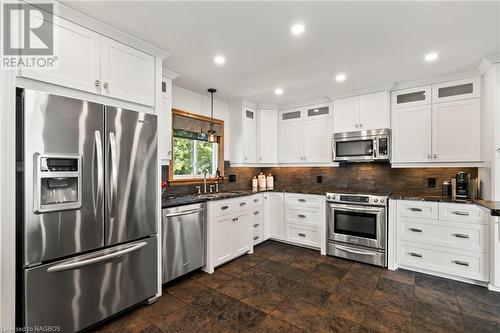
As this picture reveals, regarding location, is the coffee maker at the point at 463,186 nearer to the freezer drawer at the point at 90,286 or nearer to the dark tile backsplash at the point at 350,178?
the dark tile backsplash at the point at 350,178

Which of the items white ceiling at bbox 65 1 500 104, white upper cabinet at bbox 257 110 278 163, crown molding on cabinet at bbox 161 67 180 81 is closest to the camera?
white ceiling at bbox 65 1 500 104

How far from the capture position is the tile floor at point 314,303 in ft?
6.40

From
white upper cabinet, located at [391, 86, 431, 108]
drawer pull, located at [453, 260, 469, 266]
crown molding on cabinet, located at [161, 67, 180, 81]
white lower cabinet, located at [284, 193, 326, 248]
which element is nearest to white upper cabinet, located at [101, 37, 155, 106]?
crown molding on cabinet, located at [161, 67, 180, 81]

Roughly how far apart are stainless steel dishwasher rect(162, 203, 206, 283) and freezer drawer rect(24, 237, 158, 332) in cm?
25

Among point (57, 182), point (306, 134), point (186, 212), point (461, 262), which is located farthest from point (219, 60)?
point (461, 262)

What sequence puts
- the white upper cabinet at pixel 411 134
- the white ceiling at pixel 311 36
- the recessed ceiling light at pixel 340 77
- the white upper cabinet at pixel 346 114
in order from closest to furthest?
the white ceiling at pixel 311 36 → the recessed ceiling light at pixel 340 77 → the white upper cabinet at pixel 411 134 → the white upper cabinet at pixel 346 114

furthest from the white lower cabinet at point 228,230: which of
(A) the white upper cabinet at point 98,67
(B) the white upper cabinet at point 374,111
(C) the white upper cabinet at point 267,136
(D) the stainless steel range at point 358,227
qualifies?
(B) the white upper cabinet at point 374,111

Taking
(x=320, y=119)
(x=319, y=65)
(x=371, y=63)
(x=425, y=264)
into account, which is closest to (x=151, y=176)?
(x=319, y=65)

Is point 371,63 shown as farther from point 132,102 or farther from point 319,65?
point 132,102

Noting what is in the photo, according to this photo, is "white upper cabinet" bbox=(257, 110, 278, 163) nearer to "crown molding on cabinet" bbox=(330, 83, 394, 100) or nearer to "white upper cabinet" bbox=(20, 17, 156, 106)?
"crown molding on cabinet" bbox=(330, 83, 394, 100)

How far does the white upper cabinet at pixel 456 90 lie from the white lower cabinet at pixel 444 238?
1.44 metres

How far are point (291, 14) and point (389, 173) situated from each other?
3.08 metres

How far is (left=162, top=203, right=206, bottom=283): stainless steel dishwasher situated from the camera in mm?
2537

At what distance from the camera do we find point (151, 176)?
2246mm
